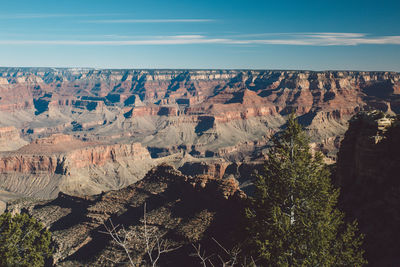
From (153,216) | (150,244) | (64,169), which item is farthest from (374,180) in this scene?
(64,169)

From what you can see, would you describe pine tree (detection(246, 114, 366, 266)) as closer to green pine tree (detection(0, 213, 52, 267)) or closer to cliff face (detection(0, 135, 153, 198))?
green pine tree (detection(0, 213, 52, 267))

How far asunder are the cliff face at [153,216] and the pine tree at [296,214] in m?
17.6


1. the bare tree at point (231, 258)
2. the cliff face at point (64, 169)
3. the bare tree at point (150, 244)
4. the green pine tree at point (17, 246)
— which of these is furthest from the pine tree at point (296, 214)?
the cliff face at point (64, 169)

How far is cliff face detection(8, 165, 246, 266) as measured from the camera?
4625 centimetres

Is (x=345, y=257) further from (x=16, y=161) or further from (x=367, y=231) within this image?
(x=16, y=161)

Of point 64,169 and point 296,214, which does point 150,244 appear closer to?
point 296,214

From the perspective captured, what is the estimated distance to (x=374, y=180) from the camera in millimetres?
41719

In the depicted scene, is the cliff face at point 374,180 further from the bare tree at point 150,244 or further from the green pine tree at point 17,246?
the green pine tree at point 17,246

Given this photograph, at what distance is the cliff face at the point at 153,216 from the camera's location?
4625 cm

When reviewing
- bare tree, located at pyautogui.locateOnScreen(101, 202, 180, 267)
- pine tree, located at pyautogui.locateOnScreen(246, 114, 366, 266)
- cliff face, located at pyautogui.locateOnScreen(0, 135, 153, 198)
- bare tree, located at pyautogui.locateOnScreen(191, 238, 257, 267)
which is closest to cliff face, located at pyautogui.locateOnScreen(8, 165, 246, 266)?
bare tree, located at pyautogui.locateOnScreen(101, 202, 180, 267)

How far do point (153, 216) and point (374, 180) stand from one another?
32.6 metres

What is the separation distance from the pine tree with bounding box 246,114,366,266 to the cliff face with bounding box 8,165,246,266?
57.7ft

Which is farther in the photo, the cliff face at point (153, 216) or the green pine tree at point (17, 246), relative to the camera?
A: the cliff face at point (153, 216)

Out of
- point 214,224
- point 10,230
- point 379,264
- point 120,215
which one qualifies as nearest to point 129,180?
point 120,215
